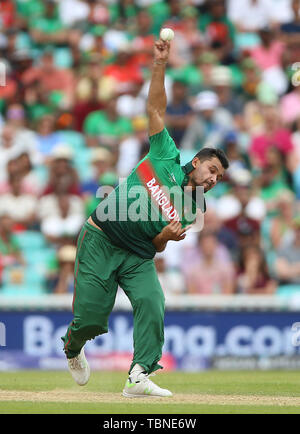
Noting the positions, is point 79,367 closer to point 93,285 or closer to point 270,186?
point 93,285

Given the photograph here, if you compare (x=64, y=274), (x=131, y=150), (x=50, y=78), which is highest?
(x=50, y=78)

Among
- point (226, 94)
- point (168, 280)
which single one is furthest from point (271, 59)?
point (168, 280)

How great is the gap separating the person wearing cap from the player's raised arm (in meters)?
6.79

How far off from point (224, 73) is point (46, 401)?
8.86 metres

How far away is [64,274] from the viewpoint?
12.4 metres

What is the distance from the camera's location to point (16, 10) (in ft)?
57.0

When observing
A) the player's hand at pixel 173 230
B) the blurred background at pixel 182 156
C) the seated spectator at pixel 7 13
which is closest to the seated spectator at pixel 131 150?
the blurred background at pixel 182 156

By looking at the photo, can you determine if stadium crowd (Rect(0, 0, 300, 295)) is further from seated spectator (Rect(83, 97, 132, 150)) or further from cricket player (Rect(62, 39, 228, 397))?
cricket player (Rect(62, 39, 228, 397))

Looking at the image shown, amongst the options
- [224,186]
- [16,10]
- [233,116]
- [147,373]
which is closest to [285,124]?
[233,116]

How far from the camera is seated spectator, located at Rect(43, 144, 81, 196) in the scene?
13.7 meters

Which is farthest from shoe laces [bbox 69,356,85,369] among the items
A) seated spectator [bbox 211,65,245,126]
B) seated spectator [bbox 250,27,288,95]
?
seated spectator [bbox 250,27,288,95]

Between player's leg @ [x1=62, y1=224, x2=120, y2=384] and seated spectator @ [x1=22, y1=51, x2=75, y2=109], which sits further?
seated spectator @ [x1=22, y1=51, x2=75, y2=109]

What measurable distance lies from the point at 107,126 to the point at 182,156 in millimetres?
1609

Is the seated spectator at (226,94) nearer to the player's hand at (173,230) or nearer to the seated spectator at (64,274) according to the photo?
the seated spectator at (64,274)
